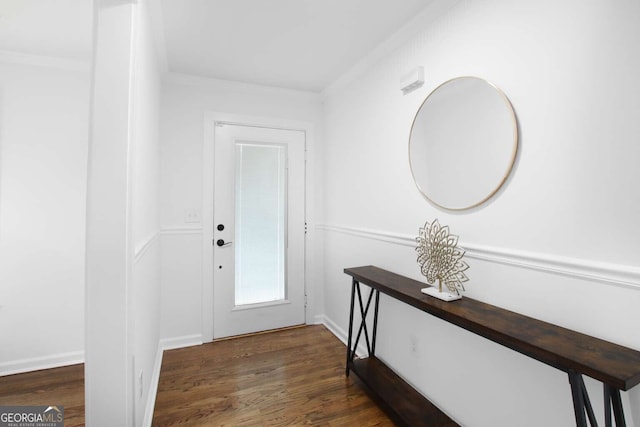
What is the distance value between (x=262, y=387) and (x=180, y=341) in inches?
42.9

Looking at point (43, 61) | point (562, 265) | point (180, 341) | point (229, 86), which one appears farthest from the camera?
point (229, 86)

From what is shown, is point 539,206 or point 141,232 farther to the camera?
point 141,232

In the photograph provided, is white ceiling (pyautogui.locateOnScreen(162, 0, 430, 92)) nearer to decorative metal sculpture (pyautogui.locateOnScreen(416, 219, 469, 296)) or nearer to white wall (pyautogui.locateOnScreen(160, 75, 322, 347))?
white wall (pyautogui.locateOnScreen(160, 75, 322, 347))

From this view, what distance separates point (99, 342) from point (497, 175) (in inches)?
74.2

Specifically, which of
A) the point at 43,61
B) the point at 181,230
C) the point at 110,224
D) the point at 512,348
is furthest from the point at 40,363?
the point at 512,348

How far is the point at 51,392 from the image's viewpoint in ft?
6.91

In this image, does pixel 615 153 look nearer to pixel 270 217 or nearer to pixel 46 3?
pixel 270 217

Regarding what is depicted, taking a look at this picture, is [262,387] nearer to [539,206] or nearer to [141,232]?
[141,232]

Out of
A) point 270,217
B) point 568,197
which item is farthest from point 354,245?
point 568,197

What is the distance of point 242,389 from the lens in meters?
2.12

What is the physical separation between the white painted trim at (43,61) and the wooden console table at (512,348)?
2.79m

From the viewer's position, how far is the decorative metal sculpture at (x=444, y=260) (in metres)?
1.63

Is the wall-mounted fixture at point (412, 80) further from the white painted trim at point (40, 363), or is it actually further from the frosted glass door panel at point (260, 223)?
the white painted trim at point (40, 363)

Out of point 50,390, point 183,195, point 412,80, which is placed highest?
point 412,80
